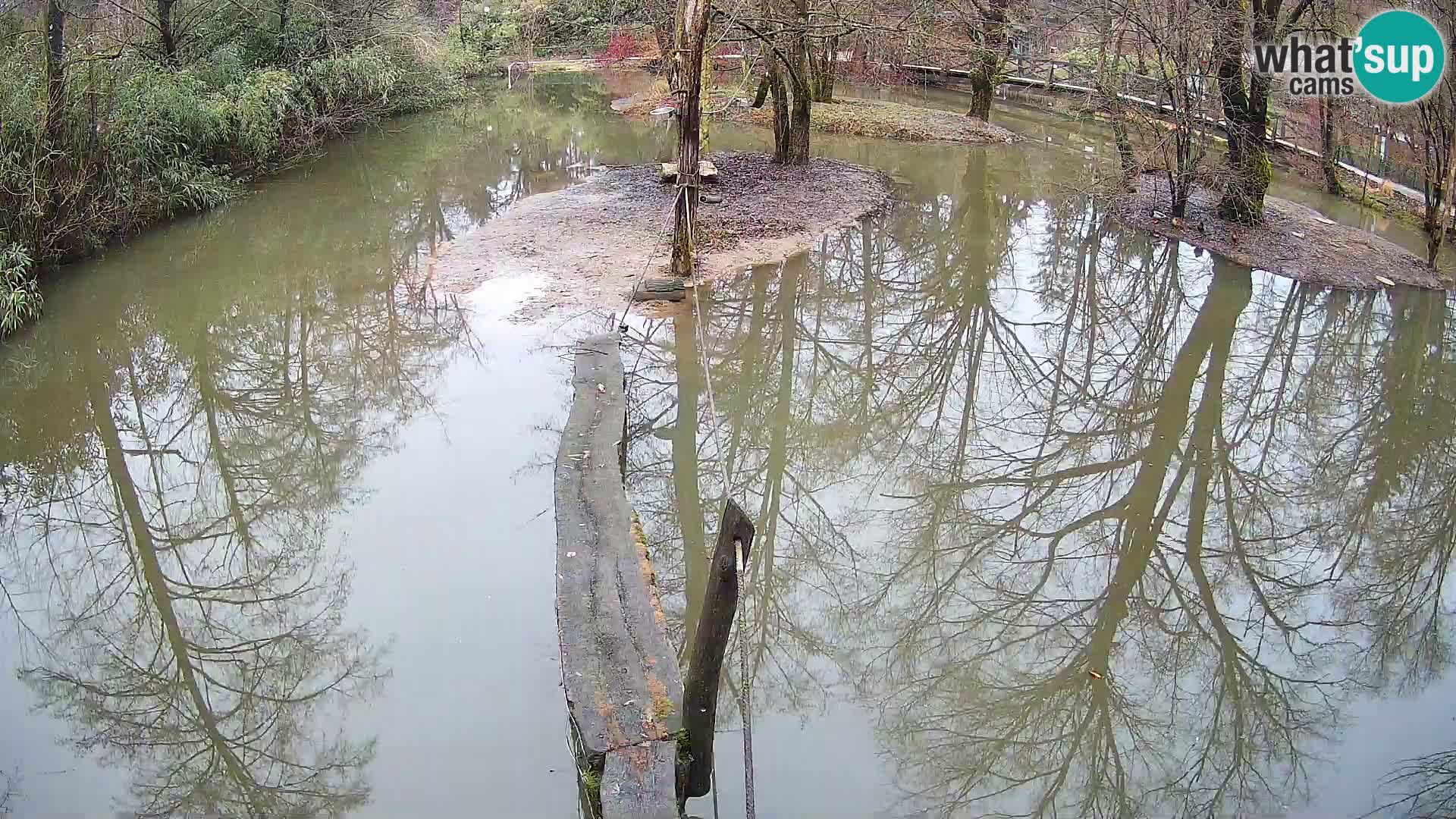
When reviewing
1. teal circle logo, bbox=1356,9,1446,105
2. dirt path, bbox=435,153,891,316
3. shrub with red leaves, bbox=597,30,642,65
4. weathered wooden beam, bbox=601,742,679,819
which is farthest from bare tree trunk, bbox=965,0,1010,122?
weathered wooden beam, bbox=601,742,679,819

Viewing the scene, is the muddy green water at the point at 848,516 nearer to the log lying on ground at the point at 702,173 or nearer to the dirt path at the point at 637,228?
the dirt path at the point at 637,228

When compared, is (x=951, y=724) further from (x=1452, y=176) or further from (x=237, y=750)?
(x=1452, y=176)

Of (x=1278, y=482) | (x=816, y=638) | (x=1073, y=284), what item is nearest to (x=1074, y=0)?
(x=1073, y=284)

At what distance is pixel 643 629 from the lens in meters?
4.68

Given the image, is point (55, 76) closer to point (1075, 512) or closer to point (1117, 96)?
point (1075, 512)

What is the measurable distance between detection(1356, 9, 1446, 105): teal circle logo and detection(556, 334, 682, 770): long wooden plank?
9.80 metres

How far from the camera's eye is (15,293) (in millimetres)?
9070

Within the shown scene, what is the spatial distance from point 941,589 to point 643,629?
7.01 feet

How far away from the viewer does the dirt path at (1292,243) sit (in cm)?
1095

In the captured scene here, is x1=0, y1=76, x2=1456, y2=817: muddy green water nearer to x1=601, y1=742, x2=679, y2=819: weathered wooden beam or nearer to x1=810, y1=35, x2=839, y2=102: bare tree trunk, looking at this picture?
x1=601, y1=742, x2=679, y2=819: weathered wooden beam

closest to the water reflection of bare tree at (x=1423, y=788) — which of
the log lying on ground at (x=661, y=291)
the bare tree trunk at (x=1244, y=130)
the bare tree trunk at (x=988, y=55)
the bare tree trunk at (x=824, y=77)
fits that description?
the log lying on ground at (x=661, y=291)

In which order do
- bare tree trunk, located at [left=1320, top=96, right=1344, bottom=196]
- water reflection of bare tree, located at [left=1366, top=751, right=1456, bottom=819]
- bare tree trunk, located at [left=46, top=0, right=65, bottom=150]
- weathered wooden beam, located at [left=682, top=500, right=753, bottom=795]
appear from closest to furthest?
weathered wooden beam, located at [left=682, top=500, right=753, bottom=795], water reflection of bare tree, located at [left=1366, top=751, right=1456, bottom=819], bare tree trunk, located at [left=46, top=0, right=65, bottom=150], bare tree trunk, located at [left=1320, top=96, right=1344, bottom=196]

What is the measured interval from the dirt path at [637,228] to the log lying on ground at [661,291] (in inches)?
7.6

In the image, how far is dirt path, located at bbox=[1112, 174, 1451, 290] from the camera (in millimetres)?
10953
